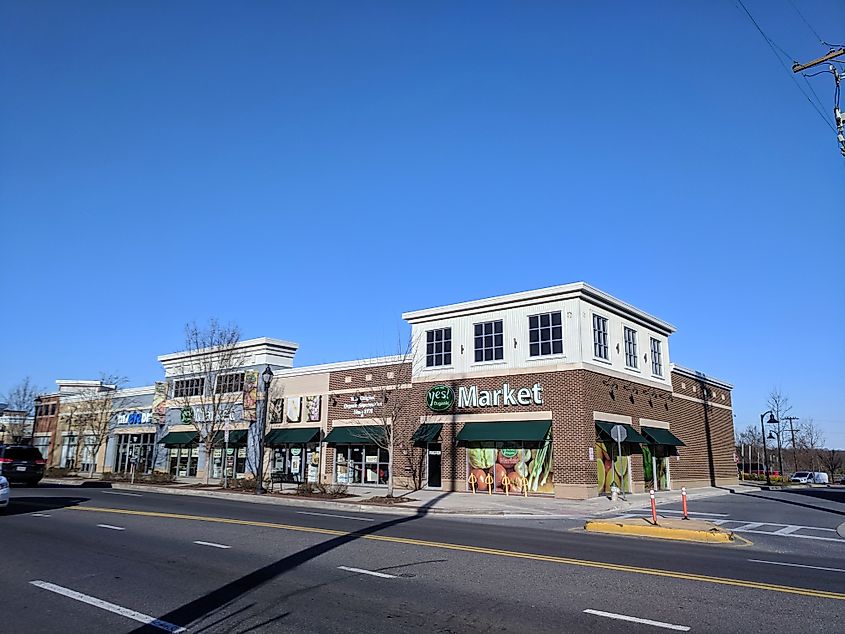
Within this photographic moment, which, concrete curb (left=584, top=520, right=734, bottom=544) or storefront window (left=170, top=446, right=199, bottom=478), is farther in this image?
storefront window (left=170, top=446, right=199, bottom=478)

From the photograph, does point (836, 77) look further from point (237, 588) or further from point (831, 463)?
point (831, 463)

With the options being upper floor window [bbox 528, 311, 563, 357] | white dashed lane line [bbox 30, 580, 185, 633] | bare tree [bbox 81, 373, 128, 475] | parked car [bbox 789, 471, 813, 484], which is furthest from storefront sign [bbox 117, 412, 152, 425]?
parked car [bbox 789, 471, 813, 484]

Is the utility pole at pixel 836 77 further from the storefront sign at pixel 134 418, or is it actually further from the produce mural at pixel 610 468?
the storefront sign at pixel 134 418

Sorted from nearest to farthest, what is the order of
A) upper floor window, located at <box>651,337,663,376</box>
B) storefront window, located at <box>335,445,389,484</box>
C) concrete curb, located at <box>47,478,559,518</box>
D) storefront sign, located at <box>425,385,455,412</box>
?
concrete curb, located at <box>47,478,559,518</box> < storefront sign, located at <box>425,385,455,412</box> < storefront window, located at <box>335,445,389,484</box> < upper floor window, located at <box>651,337,663,376</box>

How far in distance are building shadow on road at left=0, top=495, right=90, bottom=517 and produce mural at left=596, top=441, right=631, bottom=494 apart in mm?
20912

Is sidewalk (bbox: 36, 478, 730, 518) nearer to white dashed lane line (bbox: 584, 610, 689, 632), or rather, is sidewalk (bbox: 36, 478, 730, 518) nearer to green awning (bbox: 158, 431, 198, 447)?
green awning (bbox: 158, 431, 198, 447)

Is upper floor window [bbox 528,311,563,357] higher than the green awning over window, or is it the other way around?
upper floor window [bbox 528,311,563,357]

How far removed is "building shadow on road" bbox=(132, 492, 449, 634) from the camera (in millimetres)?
7203

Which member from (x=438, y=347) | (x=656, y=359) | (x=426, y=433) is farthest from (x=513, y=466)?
(x=656, y=359)

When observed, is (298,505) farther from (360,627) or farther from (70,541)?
(360,627)

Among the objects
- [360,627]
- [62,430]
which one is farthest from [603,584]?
[62,430]

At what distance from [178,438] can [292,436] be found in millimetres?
11896

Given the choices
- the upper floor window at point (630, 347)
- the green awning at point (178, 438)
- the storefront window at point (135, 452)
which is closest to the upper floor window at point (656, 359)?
the upper floor window at point (630, 347)

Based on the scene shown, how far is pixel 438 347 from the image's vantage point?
33.7 m
